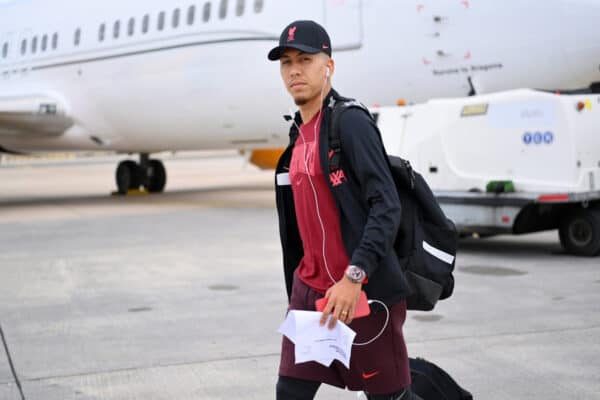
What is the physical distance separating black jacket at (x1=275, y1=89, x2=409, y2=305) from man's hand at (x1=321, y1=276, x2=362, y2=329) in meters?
0.07

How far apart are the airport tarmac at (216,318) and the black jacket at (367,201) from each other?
1617 mm

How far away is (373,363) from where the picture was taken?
295cm

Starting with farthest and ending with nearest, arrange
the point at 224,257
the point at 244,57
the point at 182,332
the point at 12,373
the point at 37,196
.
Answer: the point at 37,196
the point at 244,57
the point at 224,257
the point at 182,332
the point at 12,373

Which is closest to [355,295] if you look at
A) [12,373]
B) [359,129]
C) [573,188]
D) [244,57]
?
[359,129]

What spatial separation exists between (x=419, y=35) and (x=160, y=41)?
4602 mm

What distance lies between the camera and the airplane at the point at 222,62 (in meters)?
10.7

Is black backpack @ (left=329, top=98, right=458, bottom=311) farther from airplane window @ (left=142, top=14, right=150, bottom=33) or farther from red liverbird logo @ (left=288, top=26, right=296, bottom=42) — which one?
airplane window @ (left=142, top=14, right=150, bottom=33)

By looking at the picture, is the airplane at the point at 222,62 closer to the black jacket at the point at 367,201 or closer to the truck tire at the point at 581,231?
the truck tire at the point at 581,231

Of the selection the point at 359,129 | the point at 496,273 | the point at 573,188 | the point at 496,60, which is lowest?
the point at 496,273

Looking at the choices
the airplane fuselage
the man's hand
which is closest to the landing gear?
the airplane fuselage

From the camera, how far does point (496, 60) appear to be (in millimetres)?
10898

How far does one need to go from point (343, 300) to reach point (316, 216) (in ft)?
1.09

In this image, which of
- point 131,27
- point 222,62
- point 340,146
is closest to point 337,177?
point 340,146

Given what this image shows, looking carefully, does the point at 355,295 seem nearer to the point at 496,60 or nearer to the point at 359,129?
the point at 359,129
